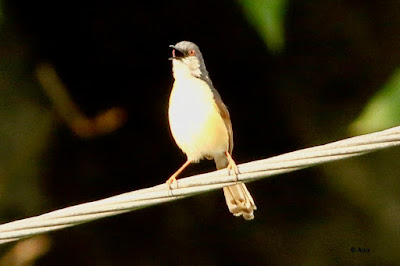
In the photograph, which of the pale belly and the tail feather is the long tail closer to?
the tail feather

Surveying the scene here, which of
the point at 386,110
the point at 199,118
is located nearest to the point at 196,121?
the point at 199,118

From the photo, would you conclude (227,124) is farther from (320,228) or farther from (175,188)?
(175,188)

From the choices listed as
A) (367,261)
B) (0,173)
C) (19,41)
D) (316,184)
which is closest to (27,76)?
(19,41)

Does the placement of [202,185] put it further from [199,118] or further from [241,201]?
[241,201]

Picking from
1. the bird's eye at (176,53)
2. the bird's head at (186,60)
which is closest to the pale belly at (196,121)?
the bird's head at (186,60)

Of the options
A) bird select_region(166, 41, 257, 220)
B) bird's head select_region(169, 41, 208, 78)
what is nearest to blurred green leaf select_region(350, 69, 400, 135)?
bird select_region(166, 41, 257, 220)
